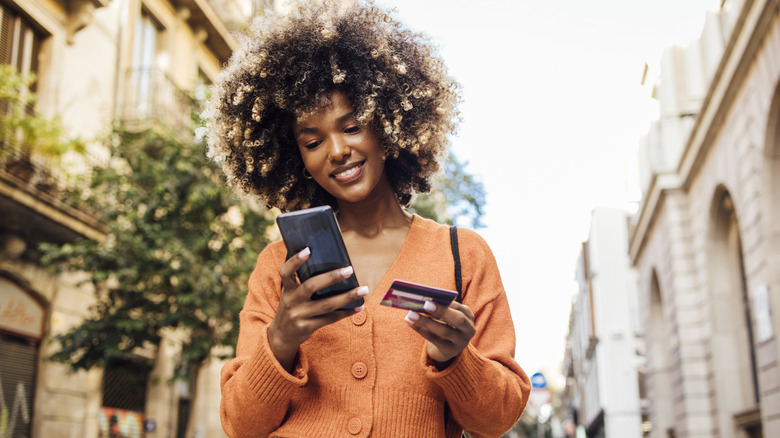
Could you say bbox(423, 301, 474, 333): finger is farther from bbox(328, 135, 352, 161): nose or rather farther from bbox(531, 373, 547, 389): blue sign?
bbox(531, 373, 547, 389): blue sign

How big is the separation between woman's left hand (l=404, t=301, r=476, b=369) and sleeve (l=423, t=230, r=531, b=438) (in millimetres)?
90

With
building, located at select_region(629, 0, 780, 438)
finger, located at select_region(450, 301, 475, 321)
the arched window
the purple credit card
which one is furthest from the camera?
the arched window

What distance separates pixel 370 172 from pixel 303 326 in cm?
63

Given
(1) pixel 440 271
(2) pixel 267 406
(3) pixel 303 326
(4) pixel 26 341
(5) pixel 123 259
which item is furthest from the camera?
(4) pixel 26 341

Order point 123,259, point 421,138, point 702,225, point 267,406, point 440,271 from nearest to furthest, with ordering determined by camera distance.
A: point 267,406
point 440,271
point 421,138
point 123,259
point 702,225

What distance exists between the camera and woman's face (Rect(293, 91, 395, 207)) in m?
2.37

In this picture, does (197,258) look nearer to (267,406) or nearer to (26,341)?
(26,341)

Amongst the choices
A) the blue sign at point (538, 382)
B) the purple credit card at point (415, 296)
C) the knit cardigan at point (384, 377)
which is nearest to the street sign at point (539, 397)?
the blue sign at point (538, 382)

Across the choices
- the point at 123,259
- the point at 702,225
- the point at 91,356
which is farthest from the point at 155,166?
the point at 702,225

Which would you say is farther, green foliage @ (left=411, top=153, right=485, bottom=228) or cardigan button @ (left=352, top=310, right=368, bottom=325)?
green foliage @ (left=411, top=153, right=485, bottom=228)

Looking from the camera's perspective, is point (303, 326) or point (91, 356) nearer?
point (303, 326)

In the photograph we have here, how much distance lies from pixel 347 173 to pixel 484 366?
719 millimetres

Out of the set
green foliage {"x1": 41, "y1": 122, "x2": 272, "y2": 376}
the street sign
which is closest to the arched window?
the street sign

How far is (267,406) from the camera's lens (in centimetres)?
208
